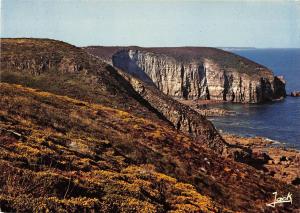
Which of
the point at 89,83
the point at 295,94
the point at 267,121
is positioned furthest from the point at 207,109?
the point at 89,83

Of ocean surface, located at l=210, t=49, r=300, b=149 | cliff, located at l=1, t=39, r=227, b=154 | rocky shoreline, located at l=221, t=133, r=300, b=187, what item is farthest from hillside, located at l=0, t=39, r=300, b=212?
ocean surface, located at l=210, t=49, r=300, b=149

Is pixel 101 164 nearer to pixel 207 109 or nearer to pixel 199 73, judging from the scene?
pixel 207 109

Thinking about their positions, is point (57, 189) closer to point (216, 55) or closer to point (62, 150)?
point (62, 150)

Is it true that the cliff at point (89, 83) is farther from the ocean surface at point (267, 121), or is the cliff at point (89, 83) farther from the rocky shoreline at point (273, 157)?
the ocean surface at point (267, 121)

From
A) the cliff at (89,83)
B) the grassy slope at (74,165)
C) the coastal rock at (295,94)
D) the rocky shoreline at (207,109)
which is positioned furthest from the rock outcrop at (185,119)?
the coastal rock at (295,94)

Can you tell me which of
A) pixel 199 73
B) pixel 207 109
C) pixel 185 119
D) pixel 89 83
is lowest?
pixel 207 109

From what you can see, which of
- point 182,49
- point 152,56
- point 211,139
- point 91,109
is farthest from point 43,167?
point 182,49
